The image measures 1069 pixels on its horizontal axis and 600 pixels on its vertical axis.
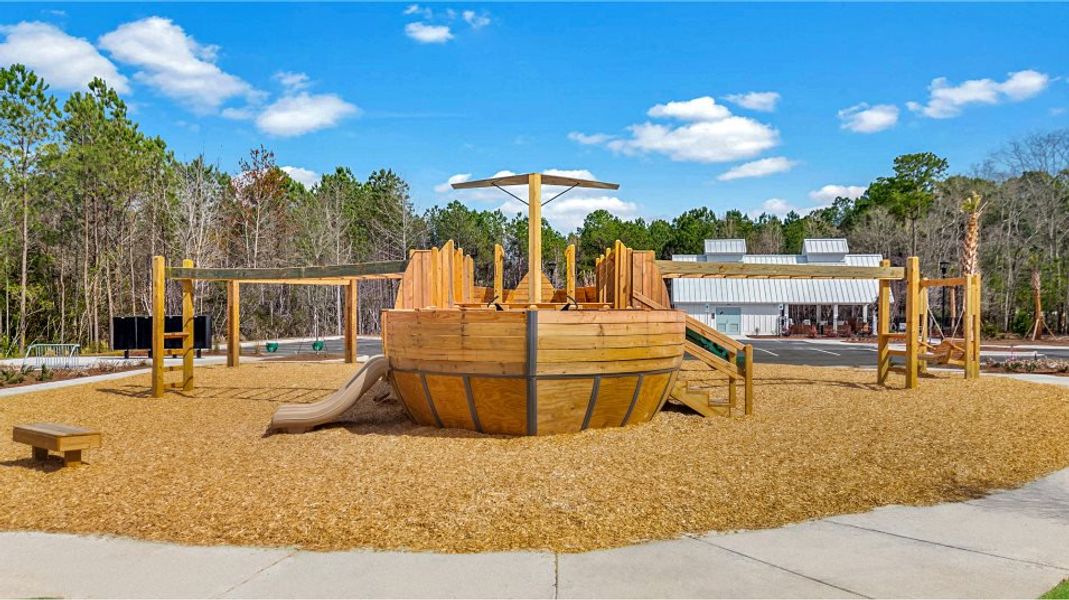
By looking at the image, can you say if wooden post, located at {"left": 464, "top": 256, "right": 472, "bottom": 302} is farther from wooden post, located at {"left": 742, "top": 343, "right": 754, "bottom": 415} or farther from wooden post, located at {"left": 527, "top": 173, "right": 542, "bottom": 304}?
wooden post, located at {"left": 742, "top": 343, "right": 754, "bottom": 415}

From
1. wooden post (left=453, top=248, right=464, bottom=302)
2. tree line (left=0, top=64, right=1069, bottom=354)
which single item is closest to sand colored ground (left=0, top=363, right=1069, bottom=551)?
wooden post (left=453, top=248, right=464, bottom=302)

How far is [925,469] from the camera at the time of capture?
23.2ft

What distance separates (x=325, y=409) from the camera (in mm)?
9375

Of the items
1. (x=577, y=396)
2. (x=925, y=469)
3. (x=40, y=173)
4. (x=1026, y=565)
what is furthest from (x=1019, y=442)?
(x=40, y=173)

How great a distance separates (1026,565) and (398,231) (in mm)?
44017

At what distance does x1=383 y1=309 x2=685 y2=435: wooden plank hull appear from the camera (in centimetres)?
818

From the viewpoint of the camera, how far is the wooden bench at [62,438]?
284 inches

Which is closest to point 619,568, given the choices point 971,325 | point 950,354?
point 971,325

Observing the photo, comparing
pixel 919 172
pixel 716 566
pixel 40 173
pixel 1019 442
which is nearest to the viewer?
pixel 716 566

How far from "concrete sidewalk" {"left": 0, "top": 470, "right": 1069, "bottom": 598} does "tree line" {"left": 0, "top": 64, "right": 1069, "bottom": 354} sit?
22.7 metres

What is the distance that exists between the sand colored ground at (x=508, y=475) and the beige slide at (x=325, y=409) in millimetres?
267

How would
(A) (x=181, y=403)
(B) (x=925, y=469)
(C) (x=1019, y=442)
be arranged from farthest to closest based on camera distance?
(A) (x=181, y=403) < (C) (x=1019, y=442) < (B) (x=925, y=469)

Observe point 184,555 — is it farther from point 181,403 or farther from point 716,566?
point 181,403

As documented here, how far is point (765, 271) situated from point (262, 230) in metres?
32.5
